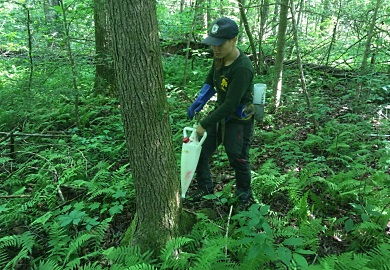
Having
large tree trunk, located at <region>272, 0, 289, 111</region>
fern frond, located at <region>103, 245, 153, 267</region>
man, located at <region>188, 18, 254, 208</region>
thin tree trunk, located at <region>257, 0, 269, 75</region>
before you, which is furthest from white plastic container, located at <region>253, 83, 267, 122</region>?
thin tree trunk, located at <region>257, 0, 269, 75</region>

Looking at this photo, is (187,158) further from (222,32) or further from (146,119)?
(222,32)

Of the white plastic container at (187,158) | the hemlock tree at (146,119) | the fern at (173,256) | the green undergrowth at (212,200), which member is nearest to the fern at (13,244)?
the green undergrowth at (212,200)

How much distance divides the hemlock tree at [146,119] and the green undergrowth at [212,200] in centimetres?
28

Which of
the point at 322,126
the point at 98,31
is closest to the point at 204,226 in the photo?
the point at 322,126

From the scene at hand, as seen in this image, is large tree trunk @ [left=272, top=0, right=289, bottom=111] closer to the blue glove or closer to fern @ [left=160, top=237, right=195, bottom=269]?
the blue glove

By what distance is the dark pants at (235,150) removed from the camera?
11.9 ft

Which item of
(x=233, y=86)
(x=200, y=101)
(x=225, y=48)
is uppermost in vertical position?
(x=225, y=48)

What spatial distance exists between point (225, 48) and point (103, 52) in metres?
4.49

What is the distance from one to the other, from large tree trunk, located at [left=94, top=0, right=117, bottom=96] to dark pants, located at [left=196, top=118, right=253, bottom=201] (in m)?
3.85

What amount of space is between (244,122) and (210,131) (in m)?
0.47

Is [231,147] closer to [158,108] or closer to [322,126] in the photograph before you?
[158,108]

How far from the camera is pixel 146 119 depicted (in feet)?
8.52

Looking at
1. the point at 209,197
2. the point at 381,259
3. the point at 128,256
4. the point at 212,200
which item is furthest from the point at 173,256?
the point at 381,259

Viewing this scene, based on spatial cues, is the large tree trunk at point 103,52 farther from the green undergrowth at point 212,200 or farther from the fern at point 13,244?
the fern at point 13,244
